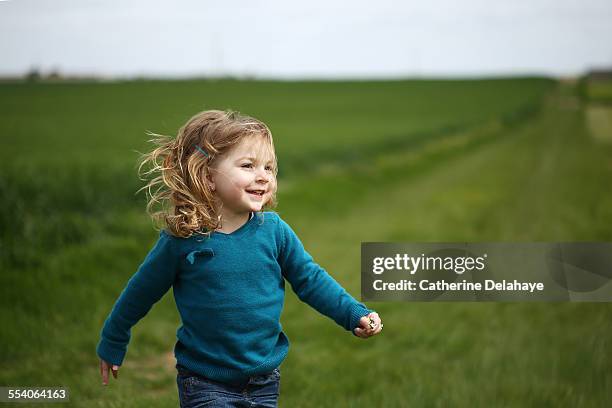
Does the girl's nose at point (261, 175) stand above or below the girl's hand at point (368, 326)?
above

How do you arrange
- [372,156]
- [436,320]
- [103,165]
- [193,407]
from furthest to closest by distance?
[372,156] < [103,165] < [436,320] < [193,407]

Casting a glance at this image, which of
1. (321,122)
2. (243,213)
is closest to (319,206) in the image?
(243,213)

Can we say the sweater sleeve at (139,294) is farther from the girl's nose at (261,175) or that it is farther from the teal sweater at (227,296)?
the girl's nose at (261,175)

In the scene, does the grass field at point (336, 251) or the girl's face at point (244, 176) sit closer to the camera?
the girl's face at point (244, 176)

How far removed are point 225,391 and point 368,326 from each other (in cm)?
46

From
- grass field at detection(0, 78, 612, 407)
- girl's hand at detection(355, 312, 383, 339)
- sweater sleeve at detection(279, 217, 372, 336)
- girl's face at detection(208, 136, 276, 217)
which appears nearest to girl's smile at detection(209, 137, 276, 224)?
girl's face at detection(208, 136, 276, 217)

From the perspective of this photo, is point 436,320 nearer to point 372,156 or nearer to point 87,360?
point 87,360

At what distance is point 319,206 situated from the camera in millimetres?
7129

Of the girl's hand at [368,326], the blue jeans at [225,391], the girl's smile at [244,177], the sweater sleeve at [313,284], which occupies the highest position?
the girl's smile at [244,177]

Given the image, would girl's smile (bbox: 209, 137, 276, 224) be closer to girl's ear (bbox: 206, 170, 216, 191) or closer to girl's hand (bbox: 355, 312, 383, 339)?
girl's ear (bbox: 206, 170, 216, 191)

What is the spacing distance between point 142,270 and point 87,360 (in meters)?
1.59

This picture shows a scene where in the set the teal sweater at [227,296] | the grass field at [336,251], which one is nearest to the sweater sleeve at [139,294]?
the teal sweater at [227,296]

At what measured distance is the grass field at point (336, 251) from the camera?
10.0 ft

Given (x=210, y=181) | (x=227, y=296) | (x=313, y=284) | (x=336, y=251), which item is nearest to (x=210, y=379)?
(x=227, y=296)
